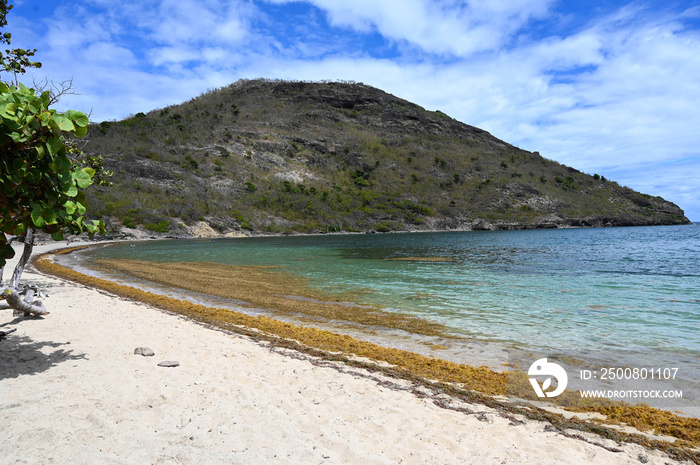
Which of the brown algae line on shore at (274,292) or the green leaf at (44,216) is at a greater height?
the green leaf at (44,216)

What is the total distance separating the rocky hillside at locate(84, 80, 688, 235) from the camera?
3273 inches

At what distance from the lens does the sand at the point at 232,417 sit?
12.7 ft

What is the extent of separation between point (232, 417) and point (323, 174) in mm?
107397

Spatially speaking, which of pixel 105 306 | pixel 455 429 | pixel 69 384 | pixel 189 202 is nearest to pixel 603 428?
pixel 455 429

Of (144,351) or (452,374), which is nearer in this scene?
(452,374)

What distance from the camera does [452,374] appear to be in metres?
6.79

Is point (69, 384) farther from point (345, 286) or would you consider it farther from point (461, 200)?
point (461, 200)

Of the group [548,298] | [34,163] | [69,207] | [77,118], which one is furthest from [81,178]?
[548,298]

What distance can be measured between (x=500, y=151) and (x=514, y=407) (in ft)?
506

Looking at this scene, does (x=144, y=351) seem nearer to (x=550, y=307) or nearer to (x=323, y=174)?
(x=550, y=307)

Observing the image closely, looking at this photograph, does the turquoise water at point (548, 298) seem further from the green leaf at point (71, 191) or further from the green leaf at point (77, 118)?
the green leaf at point (77, 118)

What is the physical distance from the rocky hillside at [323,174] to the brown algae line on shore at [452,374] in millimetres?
68918

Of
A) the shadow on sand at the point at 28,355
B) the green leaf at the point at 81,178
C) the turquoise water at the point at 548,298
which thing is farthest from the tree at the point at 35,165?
the turquoise water at the point at 548,298

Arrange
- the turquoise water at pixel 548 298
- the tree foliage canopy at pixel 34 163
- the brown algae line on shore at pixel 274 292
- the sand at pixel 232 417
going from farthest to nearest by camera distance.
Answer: the brown algae line on shore at pixel 274 292
the turquoise water at pixel 548 298
the tree foliage canopy at pixel 34 163
the sand at pixel 232 417
